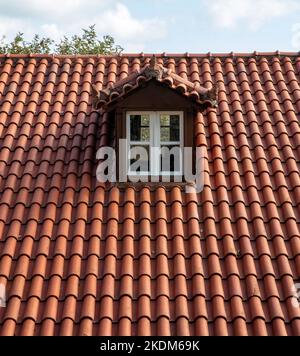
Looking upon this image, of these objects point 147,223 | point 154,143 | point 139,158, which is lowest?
point 147,223

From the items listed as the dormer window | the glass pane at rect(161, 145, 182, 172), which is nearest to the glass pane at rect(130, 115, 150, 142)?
the dormer window

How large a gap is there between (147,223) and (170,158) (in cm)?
125

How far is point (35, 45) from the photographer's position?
30.0 m

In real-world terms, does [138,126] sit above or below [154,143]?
above

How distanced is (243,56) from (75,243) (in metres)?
5.32

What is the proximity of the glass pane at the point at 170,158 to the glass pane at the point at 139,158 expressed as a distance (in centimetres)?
23

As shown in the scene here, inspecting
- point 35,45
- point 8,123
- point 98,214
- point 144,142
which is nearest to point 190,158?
point 144,142

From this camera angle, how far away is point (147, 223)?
33.1 ft

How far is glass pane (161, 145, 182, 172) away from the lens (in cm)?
1088

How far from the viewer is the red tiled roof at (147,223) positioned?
8953mm

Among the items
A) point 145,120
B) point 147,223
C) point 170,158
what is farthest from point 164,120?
point 147,223

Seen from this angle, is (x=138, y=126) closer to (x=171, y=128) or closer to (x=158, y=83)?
(x=171, y=128)
